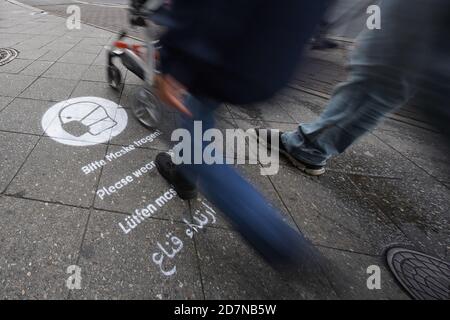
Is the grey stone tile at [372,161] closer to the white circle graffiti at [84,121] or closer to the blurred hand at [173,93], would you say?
the blurred hand at [173,93]

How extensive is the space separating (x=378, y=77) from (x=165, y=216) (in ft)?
5.08

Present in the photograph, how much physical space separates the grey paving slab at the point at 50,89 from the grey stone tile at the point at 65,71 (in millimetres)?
166

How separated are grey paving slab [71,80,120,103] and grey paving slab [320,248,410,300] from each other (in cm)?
284

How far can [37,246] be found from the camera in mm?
1513

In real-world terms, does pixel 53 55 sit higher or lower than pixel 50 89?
higher

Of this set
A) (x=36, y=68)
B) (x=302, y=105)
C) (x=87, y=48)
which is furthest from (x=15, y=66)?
(x=302, y=105)

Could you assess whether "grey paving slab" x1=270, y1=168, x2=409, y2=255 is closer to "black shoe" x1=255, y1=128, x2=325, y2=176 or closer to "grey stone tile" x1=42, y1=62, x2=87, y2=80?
"black shoe" x1=255, y1=128, x2=325, y2=176

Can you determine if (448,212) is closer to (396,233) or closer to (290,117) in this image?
(396,233)

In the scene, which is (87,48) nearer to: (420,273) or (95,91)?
(95,91)

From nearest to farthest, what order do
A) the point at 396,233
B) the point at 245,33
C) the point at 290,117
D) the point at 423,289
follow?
the point at 245,33 < the point at 423,289 < the point at 396,233 < the point at 290,117

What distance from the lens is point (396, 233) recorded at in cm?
193

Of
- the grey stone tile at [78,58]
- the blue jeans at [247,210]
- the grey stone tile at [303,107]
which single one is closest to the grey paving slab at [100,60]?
the grey stone tile at [78,58]

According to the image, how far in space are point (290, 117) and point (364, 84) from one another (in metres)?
1.61

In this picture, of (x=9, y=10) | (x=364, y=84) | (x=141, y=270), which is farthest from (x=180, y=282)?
(x=9, y=10)
